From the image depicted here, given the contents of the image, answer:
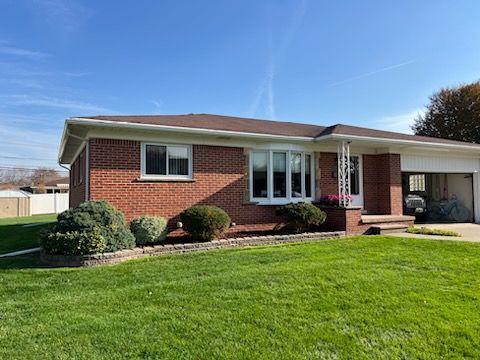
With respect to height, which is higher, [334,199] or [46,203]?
[334,199]

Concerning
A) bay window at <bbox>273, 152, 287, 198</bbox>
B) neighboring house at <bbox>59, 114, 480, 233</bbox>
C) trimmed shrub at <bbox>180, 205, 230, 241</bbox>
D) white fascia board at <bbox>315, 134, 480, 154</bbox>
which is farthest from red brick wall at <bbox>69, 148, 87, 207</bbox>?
white fascia board at <bbox>315, 134, 480, 154</bbox>

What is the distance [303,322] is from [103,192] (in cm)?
655

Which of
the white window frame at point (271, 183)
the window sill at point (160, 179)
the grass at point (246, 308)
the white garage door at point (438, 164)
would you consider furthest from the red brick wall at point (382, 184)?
the window sill at point (160, 179)

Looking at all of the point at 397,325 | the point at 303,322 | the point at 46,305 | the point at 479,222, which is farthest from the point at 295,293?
the point at 479,222

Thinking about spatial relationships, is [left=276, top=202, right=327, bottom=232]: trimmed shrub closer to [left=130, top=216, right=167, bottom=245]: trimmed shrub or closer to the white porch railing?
the white porch railing

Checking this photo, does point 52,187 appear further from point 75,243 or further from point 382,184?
point 75,243

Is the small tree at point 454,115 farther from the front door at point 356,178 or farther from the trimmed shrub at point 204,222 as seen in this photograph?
the trimmed shrub at point 204,222

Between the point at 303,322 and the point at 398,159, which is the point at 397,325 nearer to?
the point at 303,322

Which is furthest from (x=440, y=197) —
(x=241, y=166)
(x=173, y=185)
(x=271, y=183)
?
(x=173, y=185)

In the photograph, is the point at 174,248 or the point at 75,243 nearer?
the point at 75,243

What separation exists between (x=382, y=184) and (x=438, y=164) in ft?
10.2

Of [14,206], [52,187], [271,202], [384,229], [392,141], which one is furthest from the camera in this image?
[52,187]

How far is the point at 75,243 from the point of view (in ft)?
23.6

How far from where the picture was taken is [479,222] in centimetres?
1547
